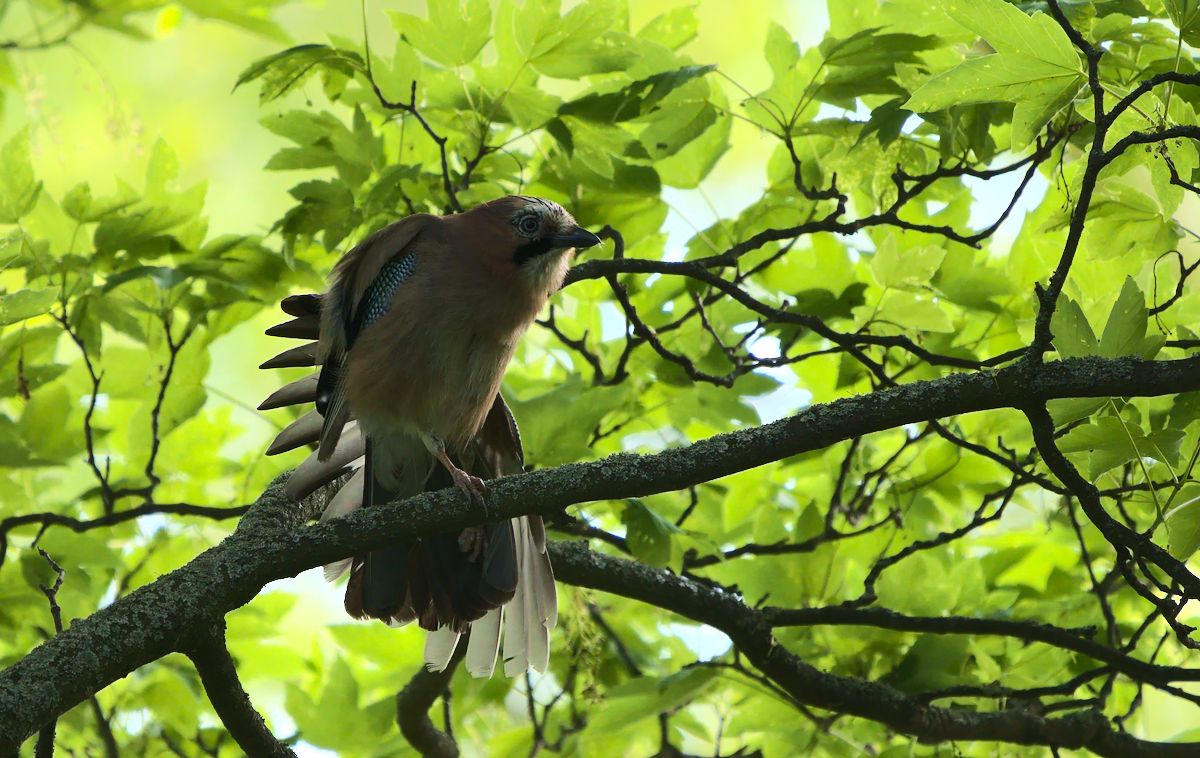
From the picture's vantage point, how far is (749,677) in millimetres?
3881

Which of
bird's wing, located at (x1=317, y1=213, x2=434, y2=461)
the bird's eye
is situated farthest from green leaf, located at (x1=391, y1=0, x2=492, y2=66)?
the bird's eye

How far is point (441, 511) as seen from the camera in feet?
9.57

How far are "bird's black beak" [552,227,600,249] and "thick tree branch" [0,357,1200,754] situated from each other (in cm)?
130

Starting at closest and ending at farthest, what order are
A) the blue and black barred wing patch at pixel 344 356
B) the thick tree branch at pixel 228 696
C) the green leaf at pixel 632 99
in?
1. the thick tree branch at pixel 228 696
2. the green leaf at pixel 632 99
3. the blue and black barred wing patch at pixel 344 356

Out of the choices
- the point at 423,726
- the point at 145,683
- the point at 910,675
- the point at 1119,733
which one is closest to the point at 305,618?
the point at 145,683

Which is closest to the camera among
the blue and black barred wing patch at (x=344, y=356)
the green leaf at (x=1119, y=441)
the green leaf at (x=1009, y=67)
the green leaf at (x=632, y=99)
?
the green leaf at (x=1009, y=67)

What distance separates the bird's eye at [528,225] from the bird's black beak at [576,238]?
8 cm

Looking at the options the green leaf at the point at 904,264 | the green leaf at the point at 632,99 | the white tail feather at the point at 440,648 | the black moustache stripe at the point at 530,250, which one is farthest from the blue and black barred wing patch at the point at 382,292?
the green leaf at the point at 904,264

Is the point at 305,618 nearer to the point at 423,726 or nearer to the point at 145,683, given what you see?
the point at 145,683

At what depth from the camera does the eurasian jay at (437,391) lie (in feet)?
12.7

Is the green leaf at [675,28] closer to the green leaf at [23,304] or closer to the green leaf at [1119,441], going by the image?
the green leaf at [1119,441]

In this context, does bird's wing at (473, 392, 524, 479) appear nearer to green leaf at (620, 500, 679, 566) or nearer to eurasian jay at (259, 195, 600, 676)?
eurasian jay at (259, 195, 600, 676)

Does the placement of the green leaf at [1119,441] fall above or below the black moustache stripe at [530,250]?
below

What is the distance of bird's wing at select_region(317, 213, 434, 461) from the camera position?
3.83 metres
